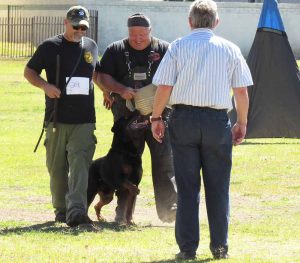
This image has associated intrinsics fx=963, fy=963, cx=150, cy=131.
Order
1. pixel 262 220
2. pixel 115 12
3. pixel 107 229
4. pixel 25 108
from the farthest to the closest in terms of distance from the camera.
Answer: pixel 115 12
pixel 25 108
pixel 262 220
pixel 107 229

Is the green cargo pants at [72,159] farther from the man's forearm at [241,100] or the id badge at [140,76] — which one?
the man's forearm at [241,100]

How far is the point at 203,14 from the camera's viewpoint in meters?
7.13

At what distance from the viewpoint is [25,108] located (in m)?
23.4

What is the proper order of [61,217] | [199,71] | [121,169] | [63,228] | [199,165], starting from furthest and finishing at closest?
[61,217], [121,169], [63,228], [199,165], [199,71]

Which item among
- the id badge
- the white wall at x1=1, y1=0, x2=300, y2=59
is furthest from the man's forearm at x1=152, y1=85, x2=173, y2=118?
the white wall at x1=1, y1=0, x2=300, y2=59

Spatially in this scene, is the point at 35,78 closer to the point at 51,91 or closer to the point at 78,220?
the point at 51,91

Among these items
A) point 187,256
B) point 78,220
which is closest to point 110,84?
point 78,220

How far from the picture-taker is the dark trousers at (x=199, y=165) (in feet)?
23.4

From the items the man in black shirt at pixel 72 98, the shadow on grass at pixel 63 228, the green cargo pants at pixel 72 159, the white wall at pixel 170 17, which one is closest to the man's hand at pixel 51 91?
the man in black shirt at pixel 72 98

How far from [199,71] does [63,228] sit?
2652mm

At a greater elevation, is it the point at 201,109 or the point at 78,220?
the point at 201,109

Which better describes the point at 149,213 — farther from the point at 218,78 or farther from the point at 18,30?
the point at 18,30

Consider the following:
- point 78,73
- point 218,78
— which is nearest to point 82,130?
point 78,73

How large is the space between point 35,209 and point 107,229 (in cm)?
165
